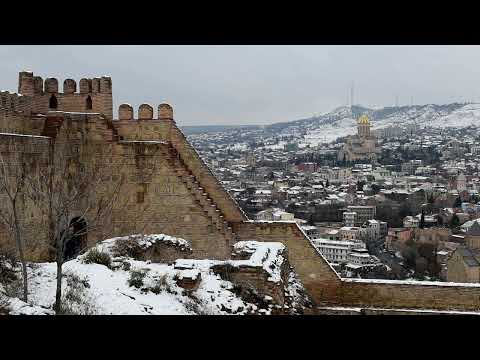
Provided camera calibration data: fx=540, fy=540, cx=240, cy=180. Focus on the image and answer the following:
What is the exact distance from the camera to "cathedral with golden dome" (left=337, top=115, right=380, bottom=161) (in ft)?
341

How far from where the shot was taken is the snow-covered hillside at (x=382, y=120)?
128250 mm

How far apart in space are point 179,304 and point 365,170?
87302 millimetres

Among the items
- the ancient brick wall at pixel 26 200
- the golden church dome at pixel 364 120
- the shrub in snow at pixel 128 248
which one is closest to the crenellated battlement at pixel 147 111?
the ancient brick wall at pixel 26 200

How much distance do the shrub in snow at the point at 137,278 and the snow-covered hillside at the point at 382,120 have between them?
378ft

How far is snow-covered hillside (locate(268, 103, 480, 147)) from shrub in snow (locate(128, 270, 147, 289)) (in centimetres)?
11529

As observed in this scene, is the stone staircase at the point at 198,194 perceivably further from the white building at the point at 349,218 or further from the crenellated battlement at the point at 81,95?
the white building at the point at 349,218

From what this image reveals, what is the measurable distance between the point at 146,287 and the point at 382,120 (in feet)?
470

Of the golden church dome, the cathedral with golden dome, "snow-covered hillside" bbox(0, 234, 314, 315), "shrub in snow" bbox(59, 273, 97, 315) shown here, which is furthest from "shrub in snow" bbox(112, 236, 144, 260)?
the golden church dome

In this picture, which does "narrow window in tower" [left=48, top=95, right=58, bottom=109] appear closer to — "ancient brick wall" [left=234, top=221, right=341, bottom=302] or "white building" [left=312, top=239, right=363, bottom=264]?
"ancient brick wall" [left=234, top=221, right=341, bottom=302]
